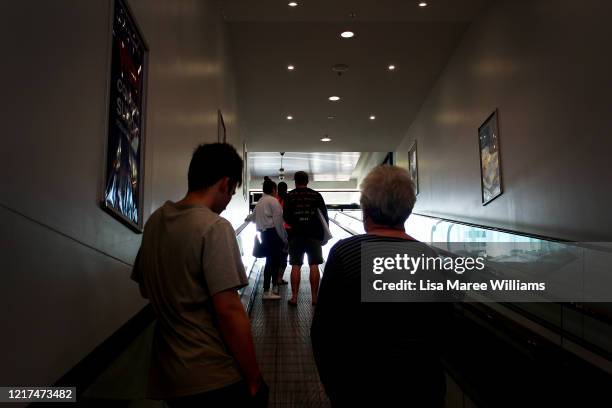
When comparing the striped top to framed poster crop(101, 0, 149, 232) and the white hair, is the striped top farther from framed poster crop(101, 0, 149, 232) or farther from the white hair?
framed poster crop(101, 0, 149, 232)

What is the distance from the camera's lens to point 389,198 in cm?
190

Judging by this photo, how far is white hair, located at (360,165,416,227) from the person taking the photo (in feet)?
6.21

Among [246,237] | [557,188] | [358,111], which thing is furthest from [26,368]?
[358,111]

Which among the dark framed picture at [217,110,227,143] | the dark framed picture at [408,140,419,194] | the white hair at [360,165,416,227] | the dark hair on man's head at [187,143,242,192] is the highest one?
the dark framed picture at [408,140,419,194]

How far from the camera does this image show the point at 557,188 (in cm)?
560

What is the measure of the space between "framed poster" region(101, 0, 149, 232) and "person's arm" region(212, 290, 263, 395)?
1.17 metres

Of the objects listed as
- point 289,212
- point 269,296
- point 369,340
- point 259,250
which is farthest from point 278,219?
point 369,340

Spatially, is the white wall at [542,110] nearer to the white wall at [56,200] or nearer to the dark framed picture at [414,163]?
the white wall at [56,200]

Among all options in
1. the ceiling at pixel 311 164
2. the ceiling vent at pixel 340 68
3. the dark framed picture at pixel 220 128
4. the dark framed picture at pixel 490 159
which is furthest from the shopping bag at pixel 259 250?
the ceiling at pixel 311 164

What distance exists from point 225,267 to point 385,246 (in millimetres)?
609

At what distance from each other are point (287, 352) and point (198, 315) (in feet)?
9.21

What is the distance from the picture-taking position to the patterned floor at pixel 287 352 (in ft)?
10.9

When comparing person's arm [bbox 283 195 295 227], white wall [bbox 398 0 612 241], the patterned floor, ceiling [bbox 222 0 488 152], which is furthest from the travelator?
ceiling [bbox 222 0 488 152]

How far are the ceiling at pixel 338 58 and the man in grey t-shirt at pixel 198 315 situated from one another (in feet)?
21.8
